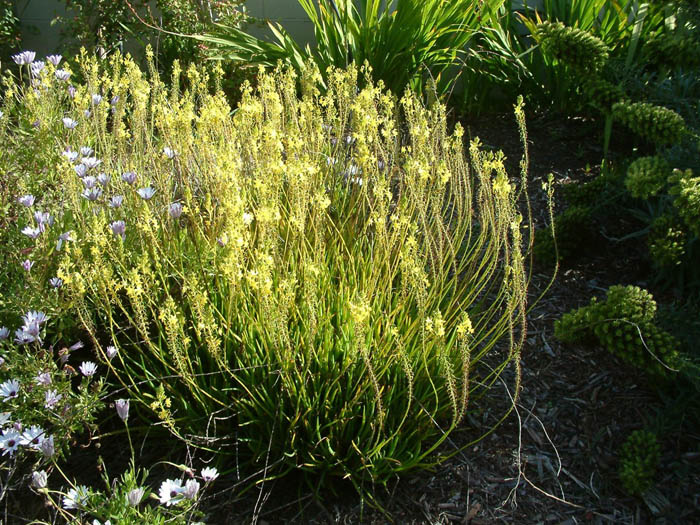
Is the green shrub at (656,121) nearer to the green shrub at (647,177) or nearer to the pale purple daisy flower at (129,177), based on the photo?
the green shrub at (647,177)

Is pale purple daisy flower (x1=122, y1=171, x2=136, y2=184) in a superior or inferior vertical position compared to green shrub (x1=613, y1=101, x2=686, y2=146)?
inferior

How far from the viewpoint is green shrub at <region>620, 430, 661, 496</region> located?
2074mm

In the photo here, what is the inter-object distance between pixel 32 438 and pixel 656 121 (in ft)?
7.87

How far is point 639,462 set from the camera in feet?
6.82

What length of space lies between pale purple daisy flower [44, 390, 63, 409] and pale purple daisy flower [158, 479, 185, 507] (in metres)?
0.53

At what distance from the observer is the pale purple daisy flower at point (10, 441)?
1812 millimetres

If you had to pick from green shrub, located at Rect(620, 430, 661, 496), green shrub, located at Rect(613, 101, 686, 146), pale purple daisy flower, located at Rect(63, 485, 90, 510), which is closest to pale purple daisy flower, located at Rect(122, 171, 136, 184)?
pale purple daisy flower, located at Rect(63, 485, 90, 510)

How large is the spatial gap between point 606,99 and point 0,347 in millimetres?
2660

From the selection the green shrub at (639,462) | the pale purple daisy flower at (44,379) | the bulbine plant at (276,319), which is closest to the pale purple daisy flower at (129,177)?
the bulbine plant at (276,319)

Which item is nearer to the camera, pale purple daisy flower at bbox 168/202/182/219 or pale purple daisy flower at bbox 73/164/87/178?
pale purple daisy flower at bbox 168/202/182/219

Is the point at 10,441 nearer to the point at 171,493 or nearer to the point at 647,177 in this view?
the point at 171,493

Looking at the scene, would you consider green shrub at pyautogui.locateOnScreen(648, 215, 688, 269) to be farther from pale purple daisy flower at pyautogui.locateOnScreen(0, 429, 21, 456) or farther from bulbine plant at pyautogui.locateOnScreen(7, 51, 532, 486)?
pale purple daisy flower at pyautogui.locateOnScreen(0, 429, 21, 456)

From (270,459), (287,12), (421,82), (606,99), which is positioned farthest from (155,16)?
(270,459)

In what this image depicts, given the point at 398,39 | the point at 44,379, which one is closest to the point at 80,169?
the point at 44,379
